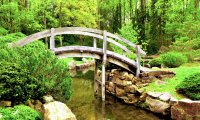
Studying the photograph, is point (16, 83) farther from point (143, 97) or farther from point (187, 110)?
point (143, 97)

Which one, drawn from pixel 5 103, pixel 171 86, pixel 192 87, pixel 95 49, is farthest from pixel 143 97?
pixel 5 103

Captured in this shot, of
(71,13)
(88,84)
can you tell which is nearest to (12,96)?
(88,84)

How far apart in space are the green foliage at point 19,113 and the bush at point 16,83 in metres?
0.48

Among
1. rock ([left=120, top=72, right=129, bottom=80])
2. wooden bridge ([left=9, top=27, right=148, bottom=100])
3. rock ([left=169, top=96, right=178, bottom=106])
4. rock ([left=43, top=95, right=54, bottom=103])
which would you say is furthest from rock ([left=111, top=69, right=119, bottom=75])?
rock ([left=43, top=95, right=54, bottom=103])

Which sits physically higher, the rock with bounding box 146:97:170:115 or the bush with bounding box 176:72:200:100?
the bush with bounding box 176:72:200:100

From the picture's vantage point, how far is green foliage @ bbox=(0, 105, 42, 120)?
739 centimetres

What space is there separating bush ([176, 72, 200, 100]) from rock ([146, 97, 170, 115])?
122cm

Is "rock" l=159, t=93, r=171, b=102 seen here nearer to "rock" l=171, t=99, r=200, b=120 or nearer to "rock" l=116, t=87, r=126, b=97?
"rock" l=171, t=99, r=200, b=120

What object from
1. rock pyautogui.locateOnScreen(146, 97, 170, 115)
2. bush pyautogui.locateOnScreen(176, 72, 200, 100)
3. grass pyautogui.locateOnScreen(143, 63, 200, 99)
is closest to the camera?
bush pyautogui.locateOnScreen(176, 72, 200, 100)

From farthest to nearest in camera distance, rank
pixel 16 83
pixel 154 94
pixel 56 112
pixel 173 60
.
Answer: pixel 173 60 < pixel 154 94 < pixel 16 83 < pixel 56 112

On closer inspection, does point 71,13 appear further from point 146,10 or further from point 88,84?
point 88,84

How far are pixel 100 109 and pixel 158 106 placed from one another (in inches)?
121

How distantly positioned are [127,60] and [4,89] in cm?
954

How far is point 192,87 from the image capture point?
522 inches
